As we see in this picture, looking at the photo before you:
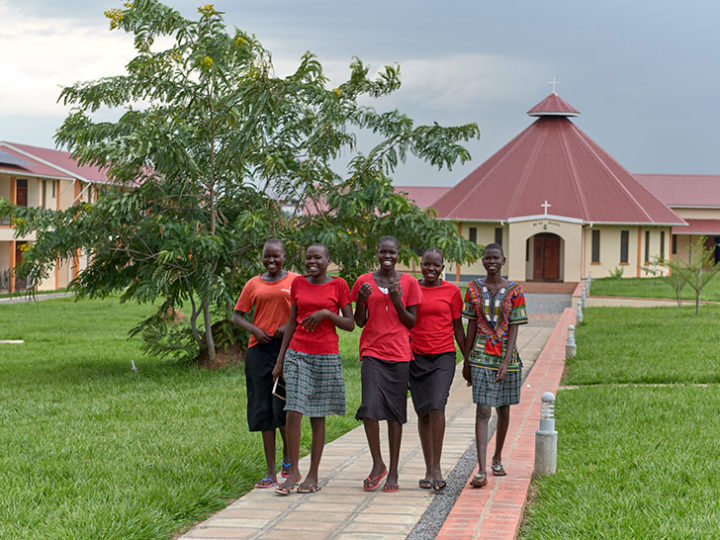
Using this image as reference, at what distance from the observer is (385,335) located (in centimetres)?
712

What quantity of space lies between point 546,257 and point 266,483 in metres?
39.3

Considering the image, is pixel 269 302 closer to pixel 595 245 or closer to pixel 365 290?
pixel 365 290

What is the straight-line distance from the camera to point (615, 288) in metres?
38.4

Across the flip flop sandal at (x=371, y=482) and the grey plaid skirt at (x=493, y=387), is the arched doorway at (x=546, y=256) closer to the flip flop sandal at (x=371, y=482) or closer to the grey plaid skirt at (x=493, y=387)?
the grey plaid skirt at (x=493, y=387)

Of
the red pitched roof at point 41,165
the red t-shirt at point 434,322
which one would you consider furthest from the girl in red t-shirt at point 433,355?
the red pitched roof at point 41,165

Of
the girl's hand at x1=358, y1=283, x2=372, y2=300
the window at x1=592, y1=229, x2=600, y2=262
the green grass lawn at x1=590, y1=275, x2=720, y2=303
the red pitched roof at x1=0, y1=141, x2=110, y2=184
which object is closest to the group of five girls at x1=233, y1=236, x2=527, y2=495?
the girl's hand at x1=358, y1=283, x2=372, y2=300

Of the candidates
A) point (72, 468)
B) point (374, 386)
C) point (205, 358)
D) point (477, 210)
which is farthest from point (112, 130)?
point (477, 210)

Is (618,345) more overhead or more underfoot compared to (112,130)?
more underfoot

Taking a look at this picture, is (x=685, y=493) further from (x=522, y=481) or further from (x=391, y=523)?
(x=391, y=523)

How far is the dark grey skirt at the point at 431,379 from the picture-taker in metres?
7.27

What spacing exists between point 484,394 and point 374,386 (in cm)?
88

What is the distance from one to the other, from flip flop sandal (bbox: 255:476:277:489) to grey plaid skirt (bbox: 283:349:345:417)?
621mm

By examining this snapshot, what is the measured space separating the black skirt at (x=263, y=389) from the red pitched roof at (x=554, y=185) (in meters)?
38.0

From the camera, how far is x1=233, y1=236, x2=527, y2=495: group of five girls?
7.12 metres
